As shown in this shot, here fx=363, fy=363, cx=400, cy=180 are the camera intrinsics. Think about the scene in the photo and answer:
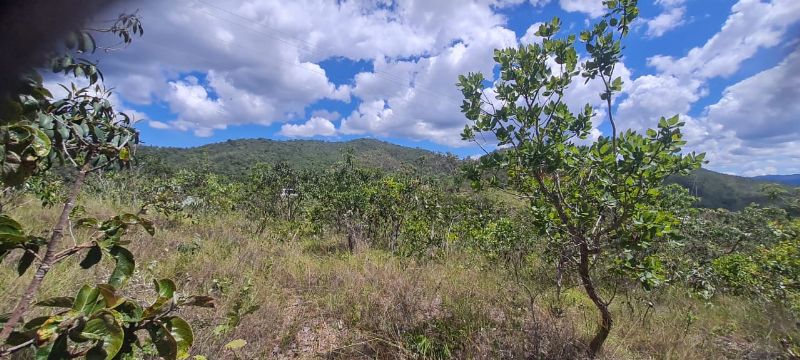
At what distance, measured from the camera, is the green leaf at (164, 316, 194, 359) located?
111cm

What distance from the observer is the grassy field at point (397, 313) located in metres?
3.11

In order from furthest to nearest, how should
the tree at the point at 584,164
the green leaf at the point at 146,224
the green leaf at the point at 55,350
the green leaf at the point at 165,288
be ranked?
the tree at the point at 584,164, the green leaf at the point at 146,224, the green leaf at the point at 165,288, the green leaf at the point at 55,350

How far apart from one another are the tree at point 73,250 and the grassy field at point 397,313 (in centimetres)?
137

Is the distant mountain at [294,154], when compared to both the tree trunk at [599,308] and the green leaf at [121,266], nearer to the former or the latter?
the tree trunk at [599,308]

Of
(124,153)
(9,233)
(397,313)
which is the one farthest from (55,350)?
(397,313)

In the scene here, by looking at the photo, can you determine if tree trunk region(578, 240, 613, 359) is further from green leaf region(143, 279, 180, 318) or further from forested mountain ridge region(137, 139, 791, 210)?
forested mountain ridge region(137, 139, 791, 210)

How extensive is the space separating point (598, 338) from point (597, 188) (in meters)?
1.27

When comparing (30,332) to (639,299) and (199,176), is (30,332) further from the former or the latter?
(199,176)

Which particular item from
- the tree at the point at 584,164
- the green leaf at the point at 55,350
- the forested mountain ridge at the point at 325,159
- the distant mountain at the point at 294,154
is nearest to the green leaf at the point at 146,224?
the green leaf at the point at 55,350

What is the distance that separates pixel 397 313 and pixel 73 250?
287cm

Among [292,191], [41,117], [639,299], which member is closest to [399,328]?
[41,117]

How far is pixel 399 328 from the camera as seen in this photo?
350 cm

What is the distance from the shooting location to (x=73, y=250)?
123cm

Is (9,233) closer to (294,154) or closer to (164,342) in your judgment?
(164,342)
